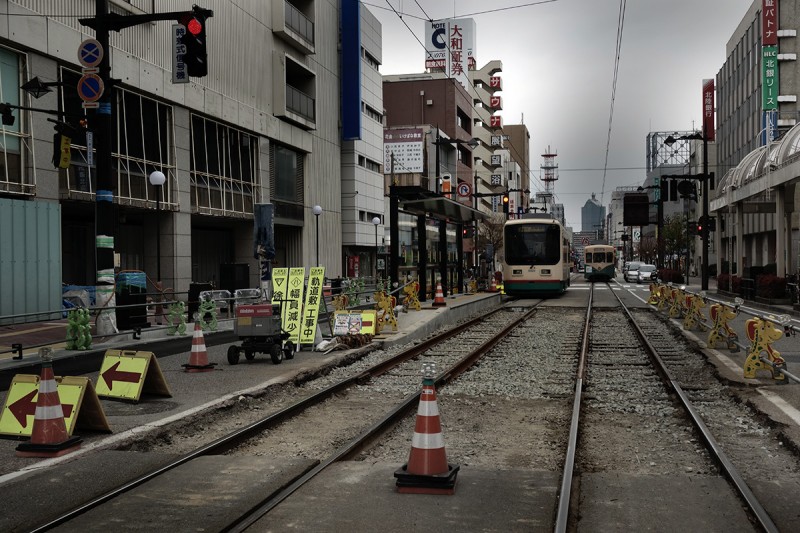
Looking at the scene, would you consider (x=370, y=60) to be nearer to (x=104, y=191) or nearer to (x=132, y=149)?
(x=132, y=149)

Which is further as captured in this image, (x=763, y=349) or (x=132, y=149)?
(x=132, y=149)

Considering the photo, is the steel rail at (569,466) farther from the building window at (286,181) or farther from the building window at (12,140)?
the building window at (286,181)

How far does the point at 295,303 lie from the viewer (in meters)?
14.9

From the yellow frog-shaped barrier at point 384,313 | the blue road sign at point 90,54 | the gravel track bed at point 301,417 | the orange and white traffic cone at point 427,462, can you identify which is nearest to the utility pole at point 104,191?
the blue road sign at point 90,54

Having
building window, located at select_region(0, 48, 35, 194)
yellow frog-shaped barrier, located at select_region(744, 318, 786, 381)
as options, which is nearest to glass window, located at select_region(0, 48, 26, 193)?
building window, located at select_region(0, 48, 35, 194)

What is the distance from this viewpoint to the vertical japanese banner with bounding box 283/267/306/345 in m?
14.8

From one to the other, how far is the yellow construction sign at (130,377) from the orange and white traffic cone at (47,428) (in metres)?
2.30

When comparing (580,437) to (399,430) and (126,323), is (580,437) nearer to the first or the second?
(399,430)

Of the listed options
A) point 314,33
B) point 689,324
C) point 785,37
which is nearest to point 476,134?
point 785,37

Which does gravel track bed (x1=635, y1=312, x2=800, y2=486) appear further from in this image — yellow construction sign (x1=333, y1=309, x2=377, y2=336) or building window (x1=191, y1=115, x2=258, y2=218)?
building window (x1=191, y1=115, x2=258, y2=218)

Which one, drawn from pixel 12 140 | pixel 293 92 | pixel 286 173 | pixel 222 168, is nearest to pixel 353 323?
pixel 12 140

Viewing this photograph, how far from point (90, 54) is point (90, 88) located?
2.08 feet

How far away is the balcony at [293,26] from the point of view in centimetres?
3534

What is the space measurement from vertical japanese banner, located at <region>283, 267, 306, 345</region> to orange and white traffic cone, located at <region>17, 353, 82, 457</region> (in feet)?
26.2
